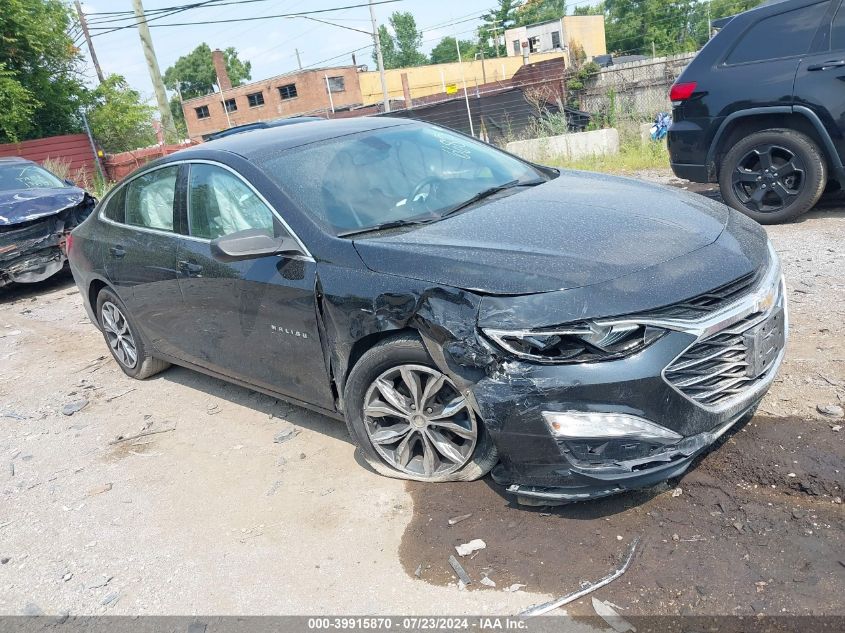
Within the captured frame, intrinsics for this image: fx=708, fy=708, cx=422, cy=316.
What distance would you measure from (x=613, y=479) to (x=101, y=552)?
250 cm

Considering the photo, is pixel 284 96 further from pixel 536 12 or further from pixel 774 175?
pixel 774 175

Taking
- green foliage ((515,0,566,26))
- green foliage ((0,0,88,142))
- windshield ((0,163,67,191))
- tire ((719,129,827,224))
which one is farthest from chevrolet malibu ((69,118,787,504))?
green foliage ((515,0,566,26))

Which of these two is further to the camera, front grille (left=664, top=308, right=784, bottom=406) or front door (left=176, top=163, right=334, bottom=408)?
front door (left=176, top=163, right=334, bottom=408)

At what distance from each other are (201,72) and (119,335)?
317 feet

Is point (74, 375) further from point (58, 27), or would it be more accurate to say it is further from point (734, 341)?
point (58, 27)

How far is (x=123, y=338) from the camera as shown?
5590mm

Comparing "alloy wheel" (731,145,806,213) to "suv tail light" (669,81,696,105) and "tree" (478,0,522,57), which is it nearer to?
"suv tail light" (669,81,696,105)

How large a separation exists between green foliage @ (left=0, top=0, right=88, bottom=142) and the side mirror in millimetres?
23140

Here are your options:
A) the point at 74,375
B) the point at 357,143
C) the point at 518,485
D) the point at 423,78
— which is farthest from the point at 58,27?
the point at 423,78

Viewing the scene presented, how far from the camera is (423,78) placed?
56.3 metres

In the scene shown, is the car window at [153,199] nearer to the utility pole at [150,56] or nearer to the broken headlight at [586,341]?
the broken headlight at [586,341]

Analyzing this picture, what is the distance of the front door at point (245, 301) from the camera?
364 centimetres

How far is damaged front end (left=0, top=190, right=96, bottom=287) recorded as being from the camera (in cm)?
905

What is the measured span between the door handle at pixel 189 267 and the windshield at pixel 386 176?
0.77 meters
